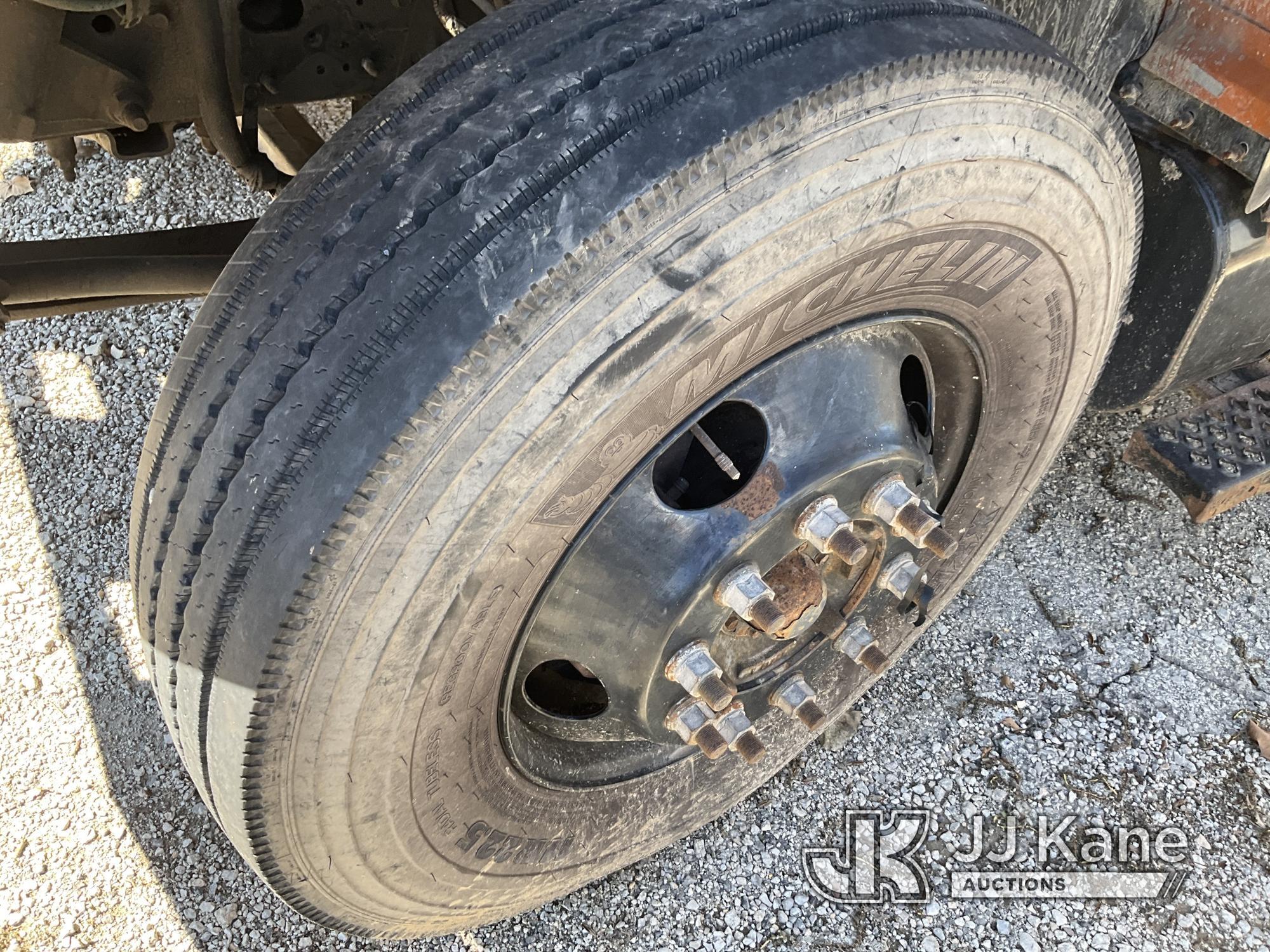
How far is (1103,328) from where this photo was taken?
1692 mm

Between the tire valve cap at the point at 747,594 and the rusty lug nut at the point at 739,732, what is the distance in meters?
0.21

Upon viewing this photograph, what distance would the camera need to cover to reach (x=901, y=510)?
1.55 m

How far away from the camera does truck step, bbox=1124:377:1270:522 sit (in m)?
2.19

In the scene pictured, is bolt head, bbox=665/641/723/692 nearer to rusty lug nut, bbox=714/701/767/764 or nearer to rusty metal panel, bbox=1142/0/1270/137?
rusty lug nut, bbox=714/701/767/764

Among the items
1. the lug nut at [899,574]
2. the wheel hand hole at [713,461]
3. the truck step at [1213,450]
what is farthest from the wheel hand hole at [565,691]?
the truck step at [1213,450]

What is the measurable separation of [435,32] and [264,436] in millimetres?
1253

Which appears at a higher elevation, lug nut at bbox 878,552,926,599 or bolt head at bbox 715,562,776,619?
bolt head at bbox 715,562,776,619

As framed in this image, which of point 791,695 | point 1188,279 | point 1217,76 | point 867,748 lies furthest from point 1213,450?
point 791,695

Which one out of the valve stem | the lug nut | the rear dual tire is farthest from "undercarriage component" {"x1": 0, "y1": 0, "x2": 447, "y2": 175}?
the lug nut

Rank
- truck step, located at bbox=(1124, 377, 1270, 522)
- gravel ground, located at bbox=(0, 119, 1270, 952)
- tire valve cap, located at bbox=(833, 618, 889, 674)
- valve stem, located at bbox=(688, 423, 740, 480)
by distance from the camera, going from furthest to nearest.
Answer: truck step, located at bbox=(1124, 377, 1270, 522) → gravel ground, located at bbox=(0, 119, 1270, 952) → tire valve cap, located at bbox=(833, 618, 889, 674) → valve stem, located at bbox=(688, 423, 740, 480)

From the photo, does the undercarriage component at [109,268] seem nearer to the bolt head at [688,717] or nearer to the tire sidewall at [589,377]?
the tire sidewall at [589,377]

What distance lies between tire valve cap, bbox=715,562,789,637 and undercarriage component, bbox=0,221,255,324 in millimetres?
1031

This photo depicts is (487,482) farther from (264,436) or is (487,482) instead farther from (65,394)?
(65,394)

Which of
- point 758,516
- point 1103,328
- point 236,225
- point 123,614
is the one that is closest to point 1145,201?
point 1103,328
